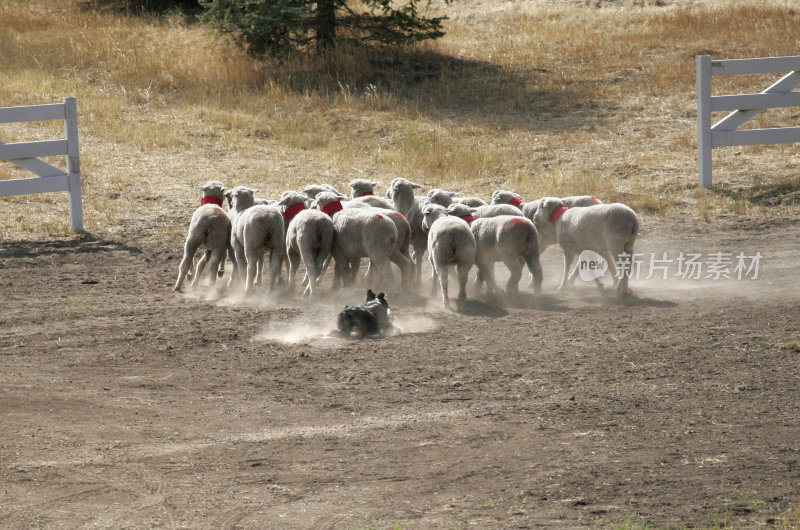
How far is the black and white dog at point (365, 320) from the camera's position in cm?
859

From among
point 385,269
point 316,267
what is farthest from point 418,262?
point 316,267

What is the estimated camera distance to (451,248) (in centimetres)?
967

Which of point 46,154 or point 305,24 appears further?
point 305,24

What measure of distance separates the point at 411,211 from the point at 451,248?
1696 mm

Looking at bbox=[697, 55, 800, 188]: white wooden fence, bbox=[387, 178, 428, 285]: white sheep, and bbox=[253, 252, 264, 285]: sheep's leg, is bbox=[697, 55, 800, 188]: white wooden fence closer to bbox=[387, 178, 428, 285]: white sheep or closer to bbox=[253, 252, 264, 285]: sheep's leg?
bbox=[387, 178, 428, 285]: white sheep

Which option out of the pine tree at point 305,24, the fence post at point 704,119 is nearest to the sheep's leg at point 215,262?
the fence post at point 704,119

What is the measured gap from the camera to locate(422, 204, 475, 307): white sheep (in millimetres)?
9641

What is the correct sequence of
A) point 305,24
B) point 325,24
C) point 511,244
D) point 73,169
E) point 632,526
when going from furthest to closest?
point 325,24 → point 305,24 → point 73,169 → point 511,244 → point 632,526

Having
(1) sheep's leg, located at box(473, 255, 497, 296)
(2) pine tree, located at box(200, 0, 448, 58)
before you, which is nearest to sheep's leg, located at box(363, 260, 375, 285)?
(1) sheep's leg, located at box(473, 255, 497, 296)

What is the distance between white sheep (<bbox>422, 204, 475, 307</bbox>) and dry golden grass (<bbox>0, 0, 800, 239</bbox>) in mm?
5276

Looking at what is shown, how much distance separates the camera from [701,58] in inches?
589

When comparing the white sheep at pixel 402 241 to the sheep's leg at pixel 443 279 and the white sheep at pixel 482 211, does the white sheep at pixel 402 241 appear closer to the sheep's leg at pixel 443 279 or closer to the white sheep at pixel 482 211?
the white sheep at pixel 482 211

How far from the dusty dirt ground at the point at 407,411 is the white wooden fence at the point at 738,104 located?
493 cm

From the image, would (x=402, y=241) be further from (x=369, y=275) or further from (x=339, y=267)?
(x=339, y=267)
